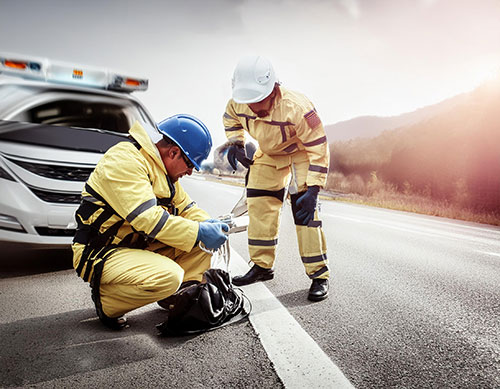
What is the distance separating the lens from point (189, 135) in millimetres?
2533

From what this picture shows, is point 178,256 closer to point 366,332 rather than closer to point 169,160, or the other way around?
point 169,160

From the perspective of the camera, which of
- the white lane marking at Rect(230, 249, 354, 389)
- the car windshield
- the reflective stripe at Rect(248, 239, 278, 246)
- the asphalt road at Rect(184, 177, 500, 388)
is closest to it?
the white lane marking at Rect(230, 249, 354, 389)

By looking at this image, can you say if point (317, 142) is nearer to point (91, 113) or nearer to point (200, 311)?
point (200, 311)

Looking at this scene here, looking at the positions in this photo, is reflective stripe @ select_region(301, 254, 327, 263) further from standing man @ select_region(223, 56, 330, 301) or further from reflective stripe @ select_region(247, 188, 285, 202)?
reflective stripe @ select_region(247, 188, 285, 202)

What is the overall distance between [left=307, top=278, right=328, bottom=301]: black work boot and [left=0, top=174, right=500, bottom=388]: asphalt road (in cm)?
6

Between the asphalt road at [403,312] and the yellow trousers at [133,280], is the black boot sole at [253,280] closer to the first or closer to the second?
the asphalt road at [403,312]

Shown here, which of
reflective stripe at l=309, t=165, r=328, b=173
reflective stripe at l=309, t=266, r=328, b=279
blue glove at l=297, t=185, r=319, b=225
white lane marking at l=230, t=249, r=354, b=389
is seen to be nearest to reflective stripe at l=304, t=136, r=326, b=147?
reflective stripe at l=309, t=165, r=328, b=173

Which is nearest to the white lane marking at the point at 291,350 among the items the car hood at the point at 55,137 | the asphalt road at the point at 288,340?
the asphalt road at the point at 288,340

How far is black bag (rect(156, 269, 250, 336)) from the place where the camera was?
7.45ft

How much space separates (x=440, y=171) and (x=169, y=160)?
1188 inches

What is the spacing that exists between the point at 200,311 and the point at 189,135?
3.76 feet

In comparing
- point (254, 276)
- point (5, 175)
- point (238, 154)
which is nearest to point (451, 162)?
point (238, 154)

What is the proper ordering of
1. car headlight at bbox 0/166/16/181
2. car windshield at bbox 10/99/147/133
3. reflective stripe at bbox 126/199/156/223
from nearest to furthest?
reflective stripe at bbox 126/199/156/223
car headlight at bbox 0/166/16/181
car windshield at bbox 10/99/147/133

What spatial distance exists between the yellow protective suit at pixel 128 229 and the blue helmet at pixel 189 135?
0.16 meters
